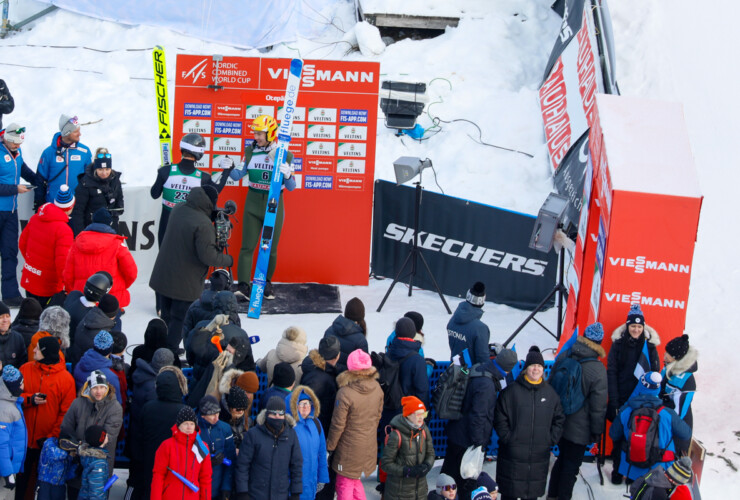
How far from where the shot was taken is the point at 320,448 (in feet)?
21.4

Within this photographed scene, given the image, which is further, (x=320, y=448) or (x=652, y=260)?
(x=652, y=260)

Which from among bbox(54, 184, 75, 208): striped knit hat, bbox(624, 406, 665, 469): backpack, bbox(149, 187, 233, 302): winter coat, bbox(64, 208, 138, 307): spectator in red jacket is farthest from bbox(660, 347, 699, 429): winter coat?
bbox(54, 184, 75, 208): striped knit hat

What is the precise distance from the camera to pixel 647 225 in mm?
7750

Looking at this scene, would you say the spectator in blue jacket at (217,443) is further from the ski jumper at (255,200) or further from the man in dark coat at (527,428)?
the ski jumper at (255,200)

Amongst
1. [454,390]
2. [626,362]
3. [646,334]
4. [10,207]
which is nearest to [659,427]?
[626,362]

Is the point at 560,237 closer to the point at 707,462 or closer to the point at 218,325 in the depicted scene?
the point at 707,462

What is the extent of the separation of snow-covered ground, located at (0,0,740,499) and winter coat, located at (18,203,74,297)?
118 cm

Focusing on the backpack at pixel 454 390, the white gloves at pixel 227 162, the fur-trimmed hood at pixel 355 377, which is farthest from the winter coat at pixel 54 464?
the white gloves at pixel 227 162

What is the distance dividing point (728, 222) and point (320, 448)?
7543 mm

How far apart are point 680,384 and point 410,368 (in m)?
2.14

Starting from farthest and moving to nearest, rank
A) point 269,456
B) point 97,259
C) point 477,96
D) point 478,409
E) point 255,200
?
1. point 477,96
2. point 255,200
3. point 97,259
4. point 478,409
5. point 269,456

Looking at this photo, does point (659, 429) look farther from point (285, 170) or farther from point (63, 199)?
point (63, 199)

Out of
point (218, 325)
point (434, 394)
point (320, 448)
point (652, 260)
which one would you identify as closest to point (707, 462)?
point (652, 260)

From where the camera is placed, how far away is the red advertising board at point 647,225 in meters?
7.71
